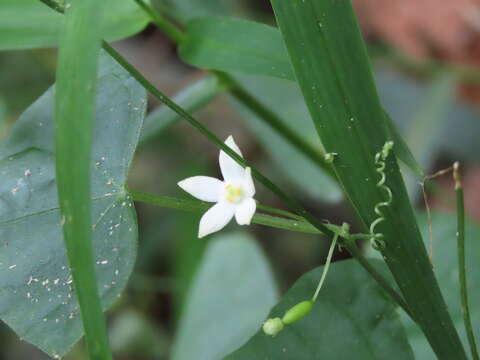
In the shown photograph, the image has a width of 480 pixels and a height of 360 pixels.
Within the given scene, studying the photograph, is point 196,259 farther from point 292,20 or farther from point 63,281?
point 292,20

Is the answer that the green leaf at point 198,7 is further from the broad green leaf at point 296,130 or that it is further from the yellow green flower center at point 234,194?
the yellow green flower center at point 234,194

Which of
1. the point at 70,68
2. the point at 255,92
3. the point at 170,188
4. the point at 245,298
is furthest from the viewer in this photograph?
the point at 170,188

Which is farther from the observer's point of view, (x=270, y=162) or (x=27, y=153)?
(x=270, y=162)

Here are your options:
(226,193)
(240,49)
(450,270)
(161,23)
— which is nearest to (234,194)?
(226,193)

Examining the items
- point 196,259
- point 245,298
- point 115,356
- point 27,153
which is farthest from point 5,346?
point 27,153

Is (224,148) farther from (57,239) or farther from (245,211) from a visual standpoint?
(57,239)

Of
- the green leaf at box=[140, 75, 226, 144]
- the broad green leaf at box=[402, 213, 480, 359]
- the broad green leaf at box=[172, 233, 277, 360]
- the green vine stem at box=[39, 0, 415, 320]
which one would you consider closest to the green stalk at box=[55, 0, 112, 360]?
the green vine stem at box=[39, 0, 415, 320]
